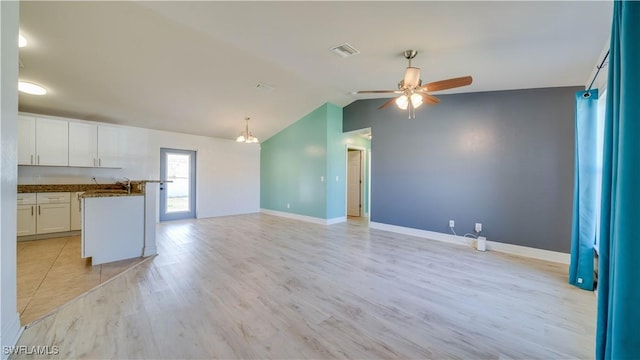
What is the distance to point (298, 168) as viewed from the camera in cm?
677

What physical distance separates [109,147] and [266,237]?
401cm

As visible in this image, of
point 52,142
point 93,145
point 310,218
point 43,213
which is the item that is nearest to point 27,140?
point 52,142

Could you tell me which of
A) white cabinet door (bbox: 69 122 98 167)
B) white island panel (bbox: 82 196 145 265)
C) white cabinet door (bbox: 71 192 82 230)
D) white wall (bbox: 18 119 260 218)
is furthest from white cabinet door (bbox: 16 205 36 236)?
white island panel (bbox: 82 196 145 265)

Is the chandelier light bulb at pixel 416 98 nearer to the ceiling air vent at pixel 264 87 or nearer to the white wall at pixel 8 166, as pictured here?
the ceiling air vent at pixel 264 87

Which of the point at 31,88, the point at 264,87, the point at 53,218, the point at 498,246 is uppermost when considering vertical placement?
the point at 264,87

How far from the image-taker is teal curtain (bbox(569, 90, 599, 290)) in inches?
104

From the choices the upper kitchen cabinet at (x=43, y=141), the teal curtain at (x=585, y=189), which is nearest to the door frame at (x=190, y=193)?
the upper kitchen cabinet at (x=43, y=141)

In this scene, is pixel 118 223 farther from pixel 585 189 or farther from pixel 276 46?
pixel 585 189

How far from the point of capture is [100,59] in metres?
3.33

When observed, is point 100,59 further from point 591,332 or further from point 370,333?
point 591,332

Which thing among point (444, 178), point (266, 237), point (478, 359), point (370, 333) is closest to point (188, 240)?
point (266, 237)

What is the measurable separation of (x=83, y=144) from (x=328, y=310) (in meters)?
5.94

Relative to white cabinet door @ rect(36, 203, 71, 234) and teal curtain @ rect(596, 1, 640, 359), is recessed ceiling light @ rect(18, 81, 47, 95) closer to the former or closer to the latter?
white cabinet door @ rect(36, 203, 71, 234)

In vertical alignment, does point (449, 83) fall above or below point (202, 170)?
above
